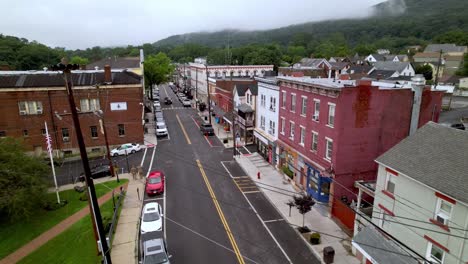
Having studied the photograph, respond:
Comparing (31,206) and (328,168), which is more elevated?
(328,168)

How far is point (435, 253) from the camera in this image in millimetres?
13500

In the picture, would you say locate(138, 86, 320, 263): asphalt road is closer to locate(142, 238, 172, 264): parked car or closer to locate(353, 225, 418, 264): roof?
locate(142, 238, 172, 264): parked car

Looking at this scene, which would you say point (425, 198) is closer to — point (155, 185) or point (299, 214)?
point (299, 214)

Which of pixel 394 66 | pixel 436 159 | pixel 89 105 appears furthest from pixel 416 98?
pixel 394 66

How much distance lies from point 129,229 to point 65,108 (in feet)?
78.7

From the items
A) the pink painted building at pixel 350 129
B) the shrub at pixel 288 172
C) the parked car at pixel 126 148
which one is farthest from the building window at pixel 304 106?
the parked car at pixel 126 148

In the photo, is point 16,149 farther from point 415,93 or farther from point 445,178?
point 415,93

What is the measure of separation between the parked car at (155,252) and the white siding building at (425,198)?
10668mm

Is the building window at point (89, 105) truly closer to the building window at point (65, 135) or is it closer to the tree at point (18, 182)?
the building window at point (65, 135)

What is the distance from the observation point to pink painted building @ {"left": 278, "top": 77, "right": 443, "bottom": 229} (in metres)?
21.0

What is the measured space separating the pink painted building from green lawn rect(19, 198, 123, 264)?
55.4 feet

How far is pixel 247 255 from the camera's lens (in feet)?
59.2

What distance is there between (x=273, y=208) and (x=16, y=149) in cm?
2181

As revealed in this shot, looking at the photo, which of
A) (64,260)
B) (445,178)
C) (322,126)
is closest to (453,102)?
(322,126)
